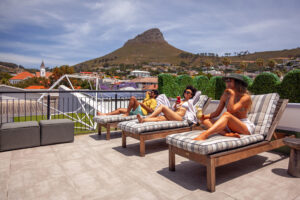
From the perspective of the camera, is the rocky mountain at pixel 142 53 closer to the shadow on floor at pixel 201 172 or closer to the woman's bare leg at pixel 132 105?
the woman's bare leg at pixel 132 105

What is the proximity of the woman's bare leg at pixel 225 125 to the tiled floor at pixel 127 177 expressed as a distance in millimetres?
670

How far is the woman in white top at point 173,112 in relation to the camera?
14.3 feet

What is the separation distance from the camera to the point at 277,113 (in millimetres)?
3402

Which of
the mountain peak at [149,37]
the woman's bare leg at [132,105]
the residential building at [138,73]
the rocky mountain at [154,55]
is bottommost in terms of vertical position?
the woman's bare leg at [132,105]

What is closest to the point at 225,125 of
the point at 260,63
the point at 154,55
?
A: the point at 260,63

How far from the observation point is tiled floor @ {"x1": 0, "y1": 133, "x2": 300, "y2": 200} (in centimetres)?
242

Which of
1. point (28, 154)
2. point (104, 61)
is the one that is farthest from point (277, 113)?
point (104, 61)

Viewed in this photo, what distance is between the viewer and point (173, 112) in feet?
14.6

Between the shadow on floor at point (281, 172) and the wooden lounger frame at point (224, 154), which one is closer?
the wooden lounger frame at point (224, 154)

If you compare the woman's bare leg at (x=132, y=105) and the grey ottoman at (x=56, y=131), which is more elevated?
the woman's bare leg at (x=132, y=105)

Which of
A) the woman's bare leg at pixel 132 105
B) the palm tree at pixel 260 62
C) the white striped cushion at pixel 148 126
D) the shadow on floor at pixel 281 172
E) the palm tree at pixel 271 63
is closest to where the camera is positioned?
the shadow on floor at pixel 281 172

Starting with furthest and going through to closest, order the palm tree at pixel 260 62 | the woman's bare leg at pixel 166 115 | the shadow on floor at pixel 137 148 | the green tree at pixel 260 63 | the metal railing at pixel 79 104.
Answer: the green tree at pixel 260 63 < the palm tree at pixel 260 62 < the metal railing at pixel 79 104 < the woman's bare leg at pixel 166 115 < the shadow on floor at pixel 137 148

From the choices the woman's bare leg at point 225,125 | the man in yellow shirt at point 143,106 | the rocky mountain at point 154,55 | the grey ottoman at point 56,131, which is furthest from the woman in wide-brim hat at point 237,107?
the rocky mountain at point 154,55

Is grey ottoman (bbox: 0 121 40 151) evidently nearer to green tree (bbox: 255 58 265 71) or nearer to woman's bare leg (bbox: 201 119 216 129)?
woman's bare leg (bbox: 201 119 216 129)
